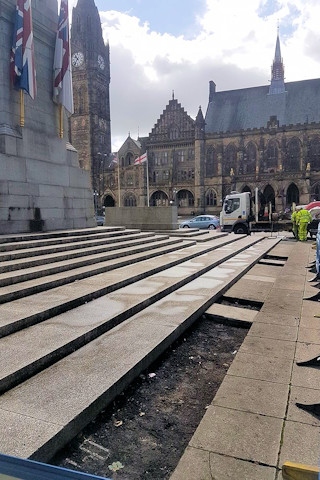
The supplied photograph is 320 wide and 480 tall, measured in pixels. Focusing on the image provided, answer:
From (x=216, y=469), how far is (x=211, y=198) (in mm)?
61971

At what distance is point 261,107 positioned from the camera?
64125mm

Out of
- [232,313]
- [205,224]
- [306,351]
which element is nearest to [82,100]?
[205,224]

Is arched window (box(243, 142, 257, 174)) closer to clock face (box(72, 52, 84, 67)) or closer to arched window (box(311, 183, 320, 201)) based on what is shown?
arched window (box(311, 183, 320, 201))

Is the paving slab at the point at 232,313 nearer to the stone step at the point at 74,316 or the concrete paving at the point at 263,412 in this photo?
the concrete paving at the point at 263,412

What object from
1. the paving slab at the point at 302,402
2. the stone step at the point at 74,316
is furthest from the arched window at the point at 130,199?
the paving slab at the point at 302,402

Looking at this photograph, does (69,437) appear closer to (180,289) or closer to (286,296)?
(180,289)

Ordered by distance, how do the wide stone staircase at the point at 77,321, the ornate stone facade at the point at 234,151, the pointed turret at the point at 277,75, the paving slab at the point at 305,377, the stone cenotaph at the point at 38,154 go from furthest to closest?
the pointed turret at the point at 277,75
the ornate stone facade at the point at 234,151
the stone cenotaph at the point at 38,154
the paving slab at the point at 305,377
the wide stone staircase at the point at 77,321

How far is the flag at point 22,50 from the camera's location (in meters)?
10.1

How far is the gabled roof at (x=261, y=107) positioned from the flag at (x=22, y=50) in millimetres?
56810

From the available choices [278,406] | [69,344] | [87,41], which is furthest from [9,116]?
[87,41]

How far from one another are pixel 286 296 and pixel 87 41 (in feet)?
258

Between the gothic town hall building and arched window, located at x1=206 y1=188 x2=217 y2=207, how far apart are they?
179mm

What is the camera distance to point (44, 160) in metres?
11.3

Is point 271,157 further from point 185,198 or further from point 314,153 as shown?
point 185,198
